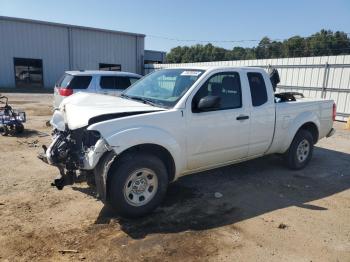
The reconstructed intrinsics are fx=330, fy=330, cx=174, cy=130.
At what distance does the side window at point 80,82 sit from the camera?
1009 centimetres

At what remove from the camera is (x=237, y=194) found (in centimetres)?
515

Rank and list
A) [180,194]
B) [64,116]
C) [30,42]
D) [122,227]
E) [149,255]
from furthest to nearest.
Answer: [30,42], [180,194], [64,116], [122,227], [149,255]

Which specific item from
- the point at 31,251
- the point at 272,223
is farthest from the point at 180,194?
the point at 31,251

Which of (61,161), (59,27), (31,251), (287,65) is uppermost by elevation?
(59,27)

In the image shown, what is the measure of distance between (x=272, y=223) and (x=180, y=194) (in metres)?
1.44

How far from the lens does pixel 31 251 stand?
11.3ft

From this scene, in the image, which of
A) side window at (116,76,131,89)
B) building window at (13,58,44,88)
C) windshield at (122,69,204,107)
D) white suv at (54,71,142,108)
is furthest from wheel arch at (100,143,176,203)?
building window at (13,58,44,88)

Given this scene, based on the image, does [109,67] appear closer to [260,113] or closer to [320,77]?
[320,77]

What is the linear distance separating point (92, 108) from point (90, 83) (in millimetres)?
6406

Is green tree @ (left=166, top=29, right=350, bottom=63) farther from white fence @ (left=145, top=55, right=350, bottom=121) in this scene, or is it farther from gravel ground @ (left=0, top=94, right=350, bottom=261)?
gravel ground @ (left=0, top=94, right=350, bottom=261)

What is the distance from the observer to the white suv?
1009cm

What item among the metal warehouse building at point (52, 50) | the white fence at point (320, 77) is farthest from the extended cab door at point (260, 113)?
the metal warehouse building at point (52, 50)

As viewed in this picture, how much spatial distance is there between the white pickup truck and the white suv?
5.14 meters

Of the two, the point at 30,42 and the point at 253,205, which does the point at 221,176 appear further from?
the point at 30,42
